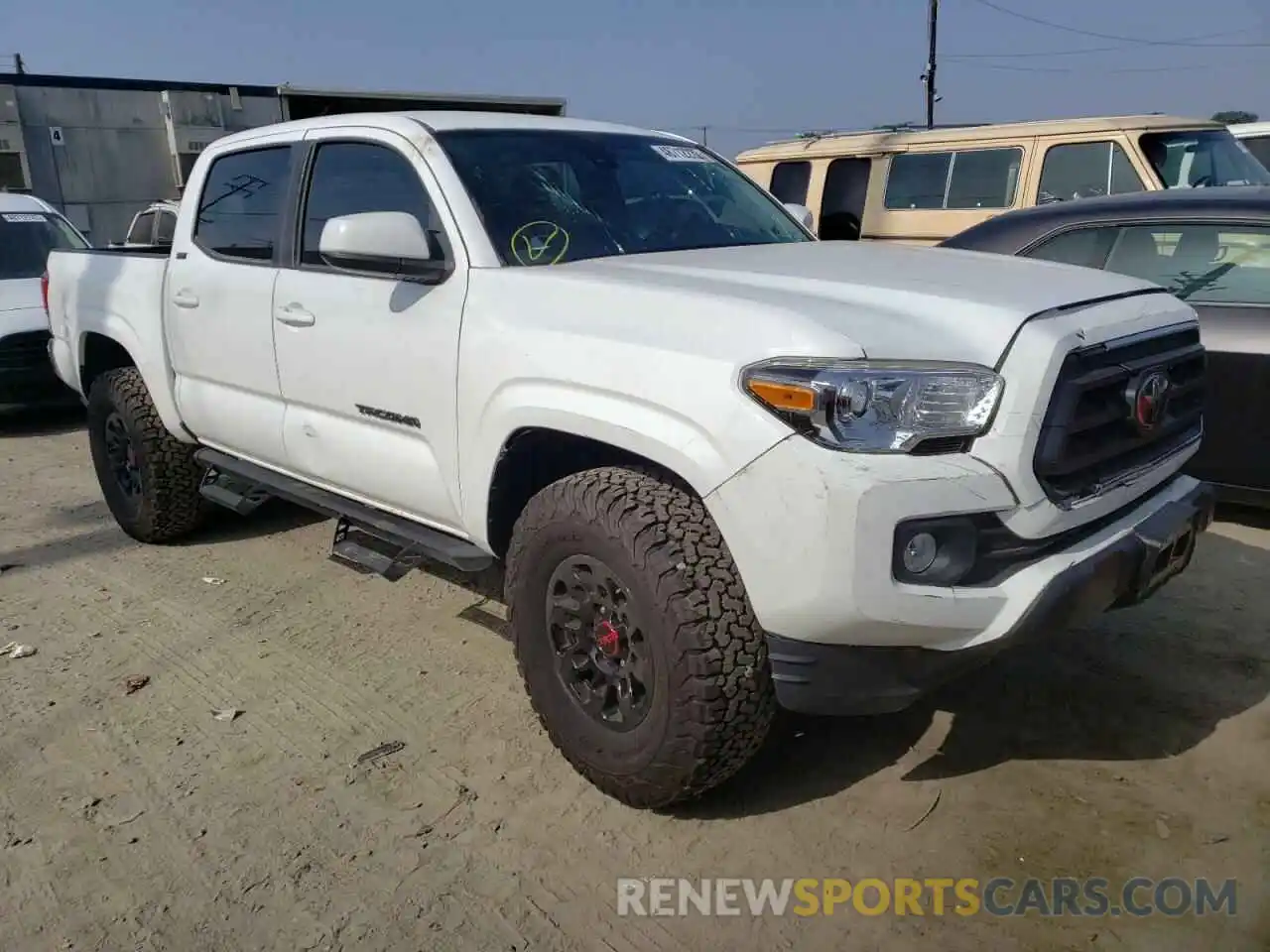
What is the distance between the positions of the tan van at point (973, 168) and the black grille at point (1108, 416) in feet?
21.2

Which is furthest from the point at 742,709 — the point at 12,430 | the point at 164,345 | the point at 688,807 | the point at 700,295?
the point at 12,430

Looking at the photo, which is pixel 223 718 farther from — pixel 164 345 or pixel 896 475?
pixel 896 475

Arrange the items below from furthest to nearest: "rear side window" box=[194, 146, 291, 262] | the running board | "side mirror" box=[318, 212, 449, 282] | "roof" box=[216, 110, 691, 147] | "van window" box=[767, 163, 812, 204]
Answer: "van window" box=[767, 163, 812, 204] < "rear side window" box=[194, 146, 291, 262] < "roof" box=[216, 110, 691, 147] < the running board < "side mirror" box=[318, 212, 449, 282]

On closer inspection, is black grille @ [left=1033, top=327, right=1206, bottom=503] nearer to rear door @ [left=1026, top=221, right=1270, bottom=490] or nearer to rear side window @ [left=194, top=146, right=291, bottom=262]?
rear door @ [left=1026, top=221, right=1270, bottom=490]

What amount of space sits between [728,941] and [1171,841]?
1.19 meters

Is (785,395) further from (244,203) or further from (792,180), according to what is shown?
(792,180)

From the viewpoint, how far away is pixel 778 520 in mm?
2318

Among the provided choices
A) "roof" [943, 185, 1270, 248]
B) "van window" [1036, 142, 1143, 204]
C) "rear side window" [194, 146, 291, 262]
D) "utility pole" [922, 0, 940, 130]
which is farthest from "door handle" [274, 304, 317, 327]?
"utility pole" [922, 0, 940, 130]

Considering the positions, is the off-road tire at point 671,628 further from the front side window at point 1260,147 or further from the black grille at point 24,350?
the front side window at point 1260,147

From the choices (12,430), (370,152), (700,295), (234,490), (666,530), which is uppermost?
(370,152)

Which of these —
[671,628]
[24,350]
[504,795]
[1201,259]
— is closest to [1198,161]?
[1201,259]

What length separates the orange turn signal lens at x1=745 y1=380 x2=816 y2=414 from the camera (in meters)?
2.28

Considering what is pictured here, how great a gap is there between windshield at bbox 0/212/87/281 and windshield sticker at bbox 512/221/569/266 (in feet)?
24.1

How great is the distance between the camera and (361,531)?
388 cm
